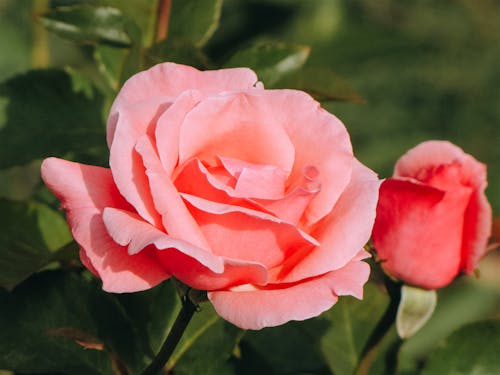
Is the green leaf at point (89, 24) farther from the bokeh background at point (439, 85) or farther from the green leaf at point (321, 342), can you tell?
the bokeh background at point (439, 85)

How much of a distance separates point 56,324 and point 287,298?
0.28 meters

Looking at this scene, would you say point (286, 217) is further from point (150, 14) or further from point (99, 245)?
point (150, 14)

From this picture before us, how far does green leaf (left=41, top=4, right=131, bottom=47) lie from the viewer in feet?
3.00

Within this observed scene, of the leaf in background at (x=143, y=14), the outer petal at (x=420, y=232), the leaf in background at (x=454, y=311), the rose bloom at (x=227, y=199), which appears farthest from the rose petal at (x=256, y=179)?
the leaf in background at (x=454, y=311)

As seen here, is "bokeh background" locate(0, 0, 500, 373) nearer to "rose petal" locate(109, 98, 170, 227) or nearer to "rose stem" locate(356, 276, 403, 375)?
"rose stem" locate(356, 276, 403, 375)

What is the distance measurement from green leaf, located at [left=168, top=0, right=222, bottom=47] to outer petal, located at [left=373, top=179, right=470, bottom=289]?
0.31 metres

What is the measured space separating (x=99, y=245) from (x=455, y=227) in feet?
1.16

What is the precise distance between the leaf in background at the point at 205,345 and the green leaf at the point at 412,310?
15 centimetres

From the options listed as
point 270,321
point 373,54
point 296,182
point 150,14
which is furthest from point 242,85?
point 373,54

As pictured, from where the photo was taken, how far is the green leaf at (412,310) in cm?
81

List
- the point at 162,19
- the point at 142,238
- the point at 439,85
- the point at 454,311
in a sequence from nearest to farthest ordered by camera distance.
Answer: the point at 142,238 < the point at 162,19 < the point at 454,311 < the point at 439,85

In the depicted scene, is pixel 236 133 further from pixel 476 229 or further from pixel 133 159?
pixel 476 229

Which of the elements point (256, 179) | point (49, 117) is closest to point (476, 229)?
point (256, 179)

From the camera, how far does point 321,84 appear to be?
902 millimetres
